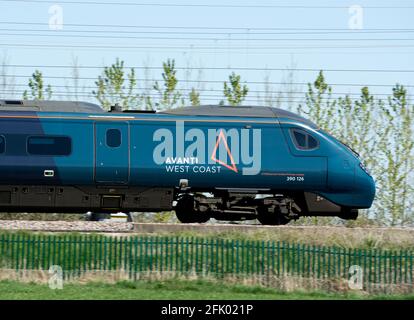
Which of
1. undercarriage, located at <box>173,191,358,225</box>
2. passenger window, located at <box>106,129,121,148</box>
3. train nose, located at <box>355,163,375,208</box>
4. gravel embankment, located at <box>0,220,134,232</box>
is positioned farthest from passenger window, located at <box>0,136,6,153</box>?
train nose, located at <box>355,163,375,208</box>

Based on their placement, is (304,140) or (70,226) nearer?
(304,140)

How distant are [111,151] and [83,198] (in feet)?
→ 5.46

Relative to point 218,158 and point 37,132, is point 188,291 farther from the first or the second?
point 37,132

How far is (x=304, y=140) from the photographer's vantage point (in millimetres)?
26250

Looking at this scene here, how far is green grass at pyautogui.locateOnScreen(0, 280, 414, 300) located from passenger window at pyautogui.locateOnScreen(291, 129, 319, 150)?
17.5 feet

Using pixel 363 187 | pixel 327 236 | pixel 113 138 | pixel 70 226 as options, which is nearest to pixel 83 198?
pixel 70 226

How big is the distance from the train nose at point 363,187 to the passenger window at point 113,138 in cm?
722

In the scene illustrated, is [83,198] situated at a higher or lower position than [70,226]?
higher

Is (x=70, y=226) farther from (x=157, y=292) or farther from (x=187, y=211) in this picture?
(x=157, y=292)

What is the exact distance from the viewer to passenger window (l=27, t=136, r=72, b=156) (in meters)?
25.3

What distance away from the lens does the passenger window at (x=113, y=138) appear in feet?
83.7

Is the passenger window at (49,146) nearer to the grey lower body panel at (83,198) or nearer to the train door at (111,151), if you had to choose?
the train door at (111,151)

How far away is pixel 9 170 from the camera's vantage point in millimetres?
25234

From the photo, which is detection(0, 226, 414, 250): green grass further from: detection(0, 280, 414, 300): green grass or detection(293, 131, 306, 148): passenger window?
detection(0, 280, 414, 300): green grass
